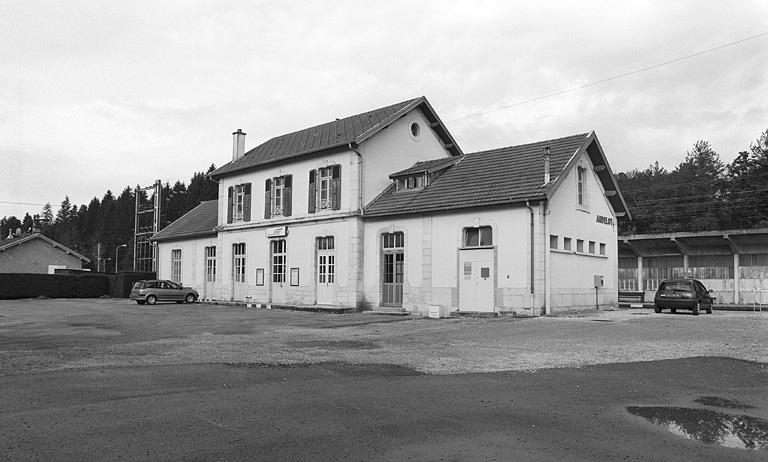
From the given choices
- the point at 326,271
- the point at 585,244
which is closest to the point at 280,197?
the point at 326,271

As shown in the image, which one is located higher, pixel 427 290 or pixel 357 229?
pixel 357 229

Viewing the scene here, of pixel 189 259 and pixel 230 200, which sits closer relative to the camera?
pixel 230 200

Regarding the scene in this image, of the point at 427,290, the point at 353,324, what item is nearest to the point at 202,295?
the point at 427,290

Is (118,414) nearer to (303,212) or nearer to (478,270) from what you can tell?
(478,270)

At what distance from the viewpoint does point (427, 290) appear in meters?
25.1

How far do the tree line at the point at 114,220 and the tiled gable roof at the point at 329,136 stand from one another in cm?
5902

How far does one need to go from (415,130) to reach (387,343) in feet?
60.9

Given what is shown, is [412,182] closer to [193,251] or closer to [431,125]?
[431,125]

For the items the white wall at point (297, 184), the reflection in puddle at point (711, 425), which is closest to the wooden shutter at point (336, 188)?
the white wall at point (297, 184)

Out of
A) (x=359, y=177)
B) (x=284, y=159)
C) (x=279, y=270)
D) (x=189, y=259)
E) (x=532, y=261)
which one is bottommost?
(x=279, y=270)

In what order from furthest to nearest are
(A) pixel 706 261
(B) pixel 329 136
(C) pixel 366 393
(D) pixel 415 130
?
(A) pixel 706 261
(B) pixel 329 136
(D) pixel 415 130
(C) pixel 366 393

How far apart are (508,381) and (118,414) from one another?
514 centimetres

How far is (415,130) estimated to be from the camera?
30969 mm

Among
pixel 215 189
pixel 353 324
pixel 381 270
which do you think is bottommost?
pixel 353 324
